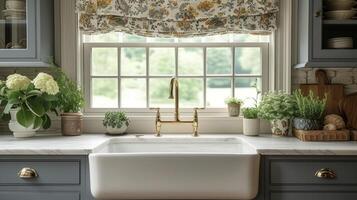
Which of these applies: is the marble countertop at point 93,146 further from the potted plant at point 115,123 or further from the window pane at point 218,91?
the window pane at point 218,91

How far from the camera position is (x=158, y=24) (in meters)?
2.69

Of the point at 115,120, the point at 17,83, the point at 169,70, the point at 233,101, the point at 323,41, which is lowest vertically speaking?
the point at 115,120

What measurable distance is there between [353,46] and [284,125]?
63cm

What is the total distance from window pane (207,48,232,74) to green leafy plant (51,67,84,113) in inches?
36.2

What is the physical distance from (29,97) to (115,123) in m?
0.55

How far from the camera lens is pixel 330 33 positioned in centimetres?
243

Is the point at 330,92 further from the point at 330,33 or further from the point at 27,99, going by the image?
the point at 27,99

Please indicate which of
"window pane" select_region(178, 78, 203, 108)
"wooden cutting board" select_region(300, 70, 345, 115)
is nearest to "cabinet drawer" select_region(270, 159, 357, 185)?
"wooden cutting board" select_region(300, 70, 345, 115)

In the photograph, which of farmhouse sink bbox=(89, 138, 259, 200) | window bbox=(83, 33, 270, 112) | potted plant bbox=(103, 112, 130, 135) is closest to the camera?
farmhouse sink bbox=(89, 138, 259, 200)

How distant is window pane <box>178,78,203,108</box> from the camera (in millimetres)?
2852

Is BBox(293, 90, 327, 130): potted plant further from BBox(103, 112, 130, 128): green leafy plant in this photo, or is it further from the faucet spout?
BBox(103, 112, 130, 128): green leafy plant

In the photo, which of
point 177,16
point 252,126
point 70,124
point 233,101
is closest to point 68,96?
point 70,124

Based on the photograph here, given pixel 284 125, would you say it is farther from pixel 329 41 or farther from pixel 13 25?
pixel 13 25

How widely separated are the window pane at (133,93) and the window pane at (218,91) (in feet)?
1.52
